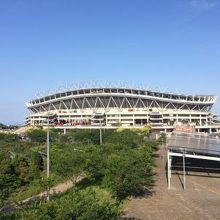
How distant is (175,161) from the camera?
69.1 meters

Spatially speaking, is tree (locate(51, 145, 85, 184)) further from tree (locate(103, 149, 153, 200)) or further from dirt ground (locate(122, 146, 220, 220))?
dirt ground (locate(122, 146, 220, 220))

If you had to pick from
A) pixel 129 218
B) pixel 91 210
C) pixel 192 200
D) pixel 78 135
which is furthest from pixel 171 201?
pixel 78 135

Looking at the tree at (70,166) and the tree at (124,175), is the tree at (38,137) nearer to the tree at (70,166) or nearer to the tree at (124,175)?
the tree at (70,166)

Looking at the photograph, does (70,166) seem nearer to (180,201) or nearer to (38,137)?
(180,201)

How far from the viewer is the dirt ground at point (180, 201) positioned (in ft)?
120

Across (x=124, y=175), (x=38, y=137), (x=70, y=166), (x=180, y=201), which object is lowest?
(x=180, y=201)

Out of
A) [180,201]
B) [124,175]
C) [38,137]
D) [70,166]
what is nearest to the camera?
[180,201]

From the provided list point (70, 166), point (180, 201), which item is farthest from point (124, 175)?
point (70, 166)

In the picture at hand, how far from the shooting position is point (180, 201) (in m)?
42.5

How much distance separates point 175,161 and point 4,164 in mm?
25888

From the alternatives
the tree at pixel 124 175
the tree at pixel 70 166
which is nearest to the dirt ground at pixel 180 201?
the tree at pixel 124 175

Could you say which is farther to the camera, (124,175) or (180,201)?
(124,175)

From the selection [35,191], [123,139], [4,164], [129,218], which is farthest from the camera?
[123,139]

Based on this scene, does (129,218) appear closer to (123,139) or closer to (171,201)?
(171,201)
